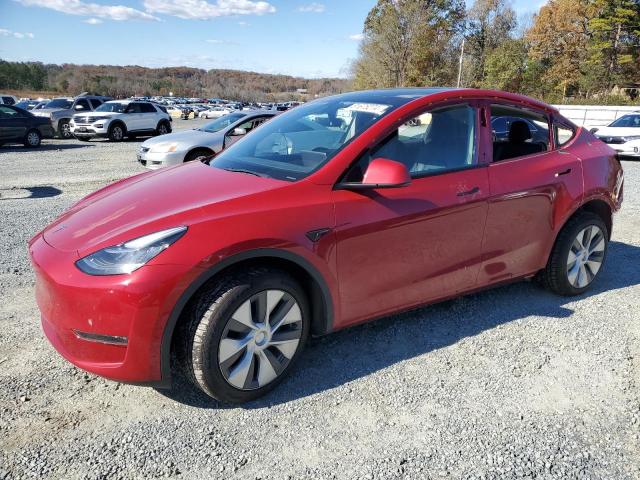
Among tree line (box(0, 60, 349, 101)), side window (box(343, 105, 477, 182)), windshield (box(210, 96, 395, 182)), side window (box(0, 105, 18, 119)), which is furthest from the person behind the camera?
tree line (box(0, 60, 349, 101))

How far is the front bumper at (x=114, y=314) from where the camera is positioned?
228cm

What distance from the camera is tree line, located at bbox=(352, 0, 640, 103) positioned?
45812 mm

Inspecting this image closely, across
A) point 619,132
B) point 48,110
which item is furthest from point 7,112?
point 619,132

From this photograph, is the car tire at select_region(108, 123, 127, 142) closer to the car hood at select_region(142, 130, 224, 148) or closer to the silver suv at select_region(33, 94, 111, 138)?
the silver suv at select_region(33, 94, 111, 138)

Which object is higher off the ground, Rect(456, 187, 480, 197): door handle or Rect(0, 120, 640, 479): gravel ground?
Rect(456, 187, 480, 197): door handle

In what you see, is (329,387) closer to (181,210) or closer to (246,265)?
(246,265)

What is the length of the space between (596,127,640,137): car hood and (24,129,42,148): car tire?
17.6 meters

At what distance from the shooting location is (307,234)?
264 centimetres

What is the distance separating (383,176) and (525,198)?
4.59 feet

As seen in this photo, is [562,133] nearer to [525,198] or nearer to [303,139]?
[525,198]

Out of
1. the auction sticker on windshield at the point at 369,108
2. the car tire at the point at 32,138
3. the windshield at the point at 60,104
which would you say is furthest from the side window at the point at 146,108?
the auction sticker on windshield at the point at 369,108

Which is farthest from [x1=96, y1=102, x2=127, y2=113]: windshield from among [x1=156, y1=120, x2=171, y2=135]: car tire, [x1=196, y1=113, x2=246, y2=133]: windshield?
[x1=196, y1=113, x2=246, y2=133]: windshield

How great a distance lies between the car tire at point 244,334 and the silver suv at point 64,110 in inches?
786

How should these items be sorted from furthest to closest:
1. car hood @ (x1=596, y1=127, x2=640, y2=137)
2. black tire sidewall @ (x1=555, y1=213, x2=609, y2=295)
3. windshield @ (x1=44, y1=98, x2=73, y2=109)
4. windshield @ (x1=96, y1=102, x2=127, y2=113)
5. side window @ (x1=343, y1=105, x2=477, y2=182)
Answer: windshield @ (x1=44, y1=98, x2=73, y2=109) < windshield @ (x1=96, y1=102, x2=127, y2=113) < car hood @ (x1=596, y1=127, x2=640, y2=137) < black tire sidewall @ (x1=555, y1=213, x2=609, y2=295) < side window @ (x1=343, y1=105, x2=477, y2=182)
